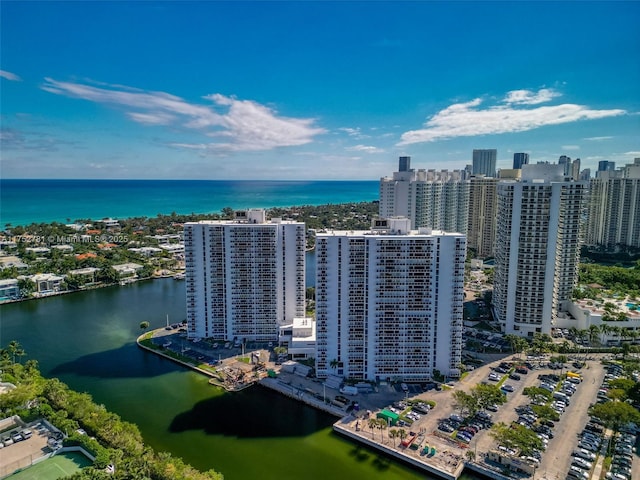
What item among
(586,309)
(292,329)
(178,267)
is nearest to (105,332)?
(292,329)

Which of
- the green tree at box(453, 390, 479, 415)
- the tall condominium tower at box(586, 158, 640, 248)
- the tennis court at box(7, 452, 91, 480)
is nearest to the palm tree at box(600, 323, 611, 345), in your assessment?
the green tree at box(453, 390, 479, 415)

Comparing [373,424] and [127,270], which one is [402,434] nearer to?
[373,424]

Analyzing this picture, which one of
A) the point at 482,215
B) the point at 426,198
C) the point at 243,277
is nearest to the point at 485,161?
the point at 482,215

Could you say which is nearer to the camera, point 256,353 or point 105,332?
point 256,353

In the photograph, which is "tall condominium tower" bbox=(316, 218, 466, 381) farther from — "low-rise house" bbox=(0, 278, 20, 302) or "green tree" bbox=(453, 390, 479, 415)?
"low-rise house" bbox=(0, 278, 20, 302)

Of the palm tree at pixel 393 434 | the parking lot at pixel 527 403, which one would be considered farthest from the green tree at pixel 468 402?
the palm tree at pixel 393 434

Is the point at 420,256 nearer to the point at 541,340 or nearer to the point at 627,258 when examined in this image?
the point at 541,340
